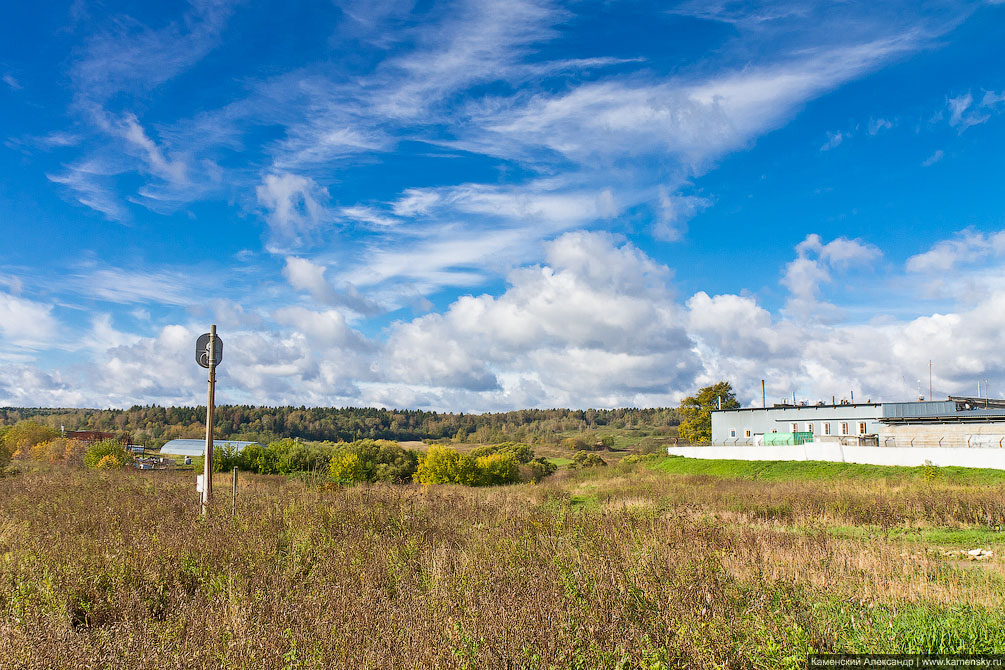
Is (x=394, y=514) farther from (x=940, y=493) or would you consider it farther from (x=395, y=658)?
(x=940, y=493)

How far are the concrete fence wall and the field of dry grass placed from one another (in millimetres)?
21748

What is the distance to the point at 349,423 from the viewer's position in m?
138

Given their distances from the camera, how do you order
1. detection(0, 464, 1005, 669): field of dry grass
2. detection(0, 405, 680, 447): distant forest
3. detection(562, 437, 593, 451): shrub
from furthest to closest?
detection(0, 405, 680, 447): distant forest < detection(562, 437, 593, 451): shrub < detection(0, 464, 1005, 669): field of dry grass

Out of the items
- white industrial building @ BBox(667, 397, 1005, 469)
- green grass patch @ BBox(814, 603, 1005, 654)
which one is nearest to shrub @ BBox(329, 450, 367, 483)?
white industrial building @ BBox(667, 397, 1005, 469)

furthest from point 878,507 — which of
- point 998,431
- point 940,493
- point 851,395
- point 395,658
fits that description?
point 851,395

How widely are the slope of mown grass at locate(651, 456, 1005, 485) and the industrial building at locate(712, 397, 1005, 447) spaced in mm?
5052

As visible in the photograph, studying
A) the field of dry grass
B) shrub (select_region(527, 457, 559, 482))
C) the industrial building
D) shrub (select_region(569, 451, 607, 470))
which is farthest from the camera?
shrub (select_region(569, 451, 607, 470))

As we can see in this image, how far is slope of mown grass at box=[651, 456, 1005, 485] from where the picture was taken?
26.4 meters

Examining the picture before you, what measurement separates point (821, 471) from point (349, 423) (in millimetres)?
116052

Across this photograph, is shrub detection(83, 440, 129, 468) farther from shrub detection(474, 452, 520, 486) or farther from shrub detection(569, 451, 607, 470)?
shrub detection(569, 451, 607, 470)

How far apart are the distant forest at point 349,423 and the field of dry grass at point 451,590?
95.1 metres

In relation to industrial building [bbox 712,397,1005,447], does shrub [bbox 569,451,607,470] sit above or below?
below

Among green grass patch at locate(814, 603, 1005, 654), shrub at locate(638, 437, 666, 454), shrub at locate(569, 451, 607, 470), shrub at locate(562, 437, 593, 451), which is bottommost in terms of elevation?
shrub at locate(562, 437, 593, 451)

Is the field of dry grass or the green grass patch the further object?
the green grass patch
